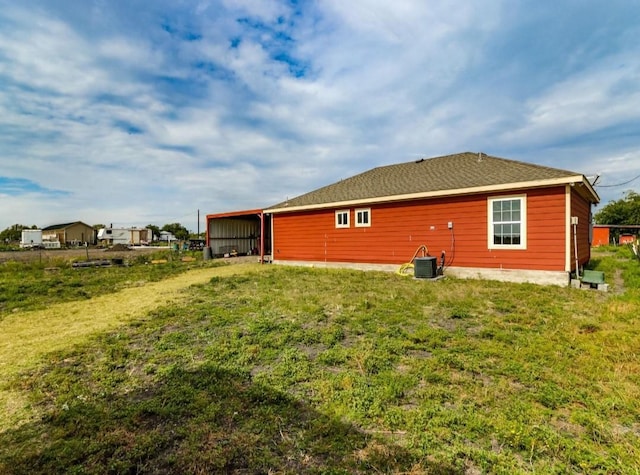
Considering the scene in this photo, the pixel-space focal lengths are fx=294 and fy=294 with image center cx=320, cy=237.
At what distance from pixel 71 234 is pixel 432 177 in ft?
206

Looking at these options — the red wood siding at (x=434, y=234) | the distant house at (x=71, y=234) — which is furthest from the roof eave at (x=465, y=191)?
the distant house at (x=71, y=234)

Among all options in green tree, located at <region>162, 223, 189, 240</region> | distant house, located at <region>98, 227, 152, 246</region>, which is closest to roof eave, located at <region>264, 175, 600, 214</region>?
distant house, located at <region>98, 227, 152, 246</region>

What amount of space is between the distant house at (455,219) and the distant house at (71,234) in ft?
177

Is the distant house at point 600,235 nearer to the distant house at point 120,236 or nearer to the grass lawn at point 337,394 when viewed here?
the grass lawn at point 337,394

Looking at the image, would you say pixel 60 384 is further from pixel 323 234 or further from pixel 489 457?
pixel 323 234

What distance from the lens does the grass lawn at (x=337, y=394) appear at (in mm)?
2119

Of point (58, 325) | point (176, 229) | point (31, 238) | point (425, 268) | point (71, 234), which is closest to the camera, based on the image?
point (58, 325)

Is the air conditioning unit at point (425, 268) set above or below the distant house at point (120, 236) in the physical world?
below

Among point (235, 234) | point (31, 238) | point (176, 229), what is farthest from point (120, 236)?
point (235, 234)

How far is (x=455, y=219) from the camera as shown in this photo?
985 cm

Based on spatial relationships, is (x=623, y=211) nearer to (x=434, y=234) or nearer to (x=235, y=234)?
(x=434, y=234)

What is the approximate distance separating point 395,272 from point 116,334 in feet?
28.3

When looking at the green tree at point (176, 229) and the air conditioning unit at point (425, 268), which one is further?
the green tree at point (176, 229)

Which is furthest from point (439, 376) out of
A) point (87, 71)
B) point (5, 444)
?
point (87, 71)
